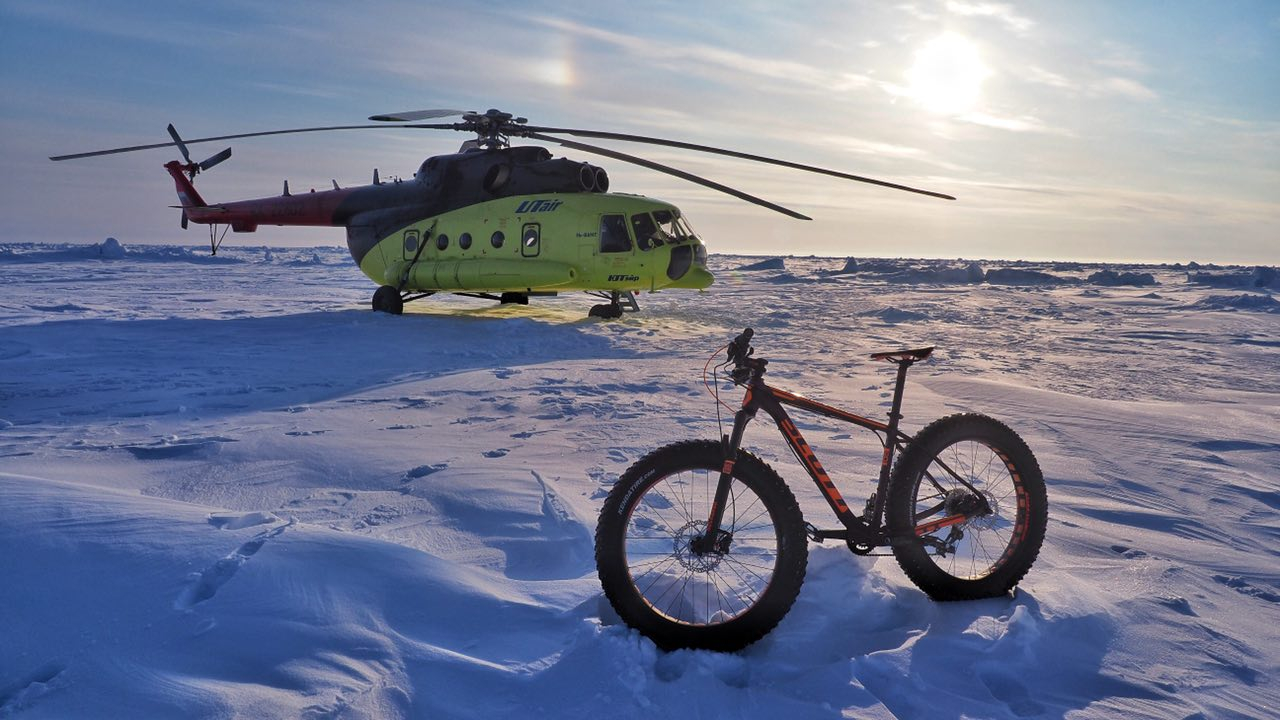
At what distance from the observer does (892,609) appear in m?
2.93

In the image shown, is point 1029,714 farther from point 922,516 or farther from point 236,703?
point 236,703

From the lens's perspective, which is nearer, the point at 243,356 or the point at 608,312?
the point at 243,356

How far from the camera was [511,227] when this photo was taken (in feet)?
43.1

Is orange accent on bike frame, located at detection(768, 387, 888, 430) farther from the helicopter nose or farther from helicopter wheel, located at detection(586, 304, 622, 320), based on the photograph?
helicopter wheel, located at detection(586, 304, 622, 320)

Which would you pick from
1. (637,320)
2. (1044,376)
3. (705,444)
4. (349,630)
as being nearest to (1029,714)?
(705,444)

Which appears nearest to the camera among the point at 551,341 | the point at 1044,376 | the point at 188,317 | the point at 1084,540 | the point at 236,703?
the point at 236,703

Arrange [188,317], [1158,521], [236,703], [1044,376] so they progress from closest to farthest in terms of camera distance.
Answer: [236,703] < [1158,521] < [1044,376] < [188,317]

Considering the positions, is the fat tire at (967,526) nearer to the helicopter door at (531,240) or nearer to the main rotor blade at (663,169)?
the main rotor blade at (663,169)

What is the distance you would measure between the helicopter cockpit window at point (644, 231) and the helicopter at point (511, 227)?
19mm

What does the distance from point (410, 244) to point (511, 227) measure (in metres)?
2.45

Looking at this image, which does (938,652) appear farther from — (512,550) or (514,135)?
(514,135)

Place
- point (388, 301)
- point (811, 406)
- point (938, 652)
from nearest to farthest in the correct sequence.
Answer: point (938, 652) → point (811, 406) → point (388, 301)

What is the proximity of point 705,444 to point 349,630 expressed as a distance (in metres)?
1.46

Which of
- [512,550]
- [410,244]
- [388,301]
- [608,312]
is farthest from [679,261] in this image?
[512,550]
